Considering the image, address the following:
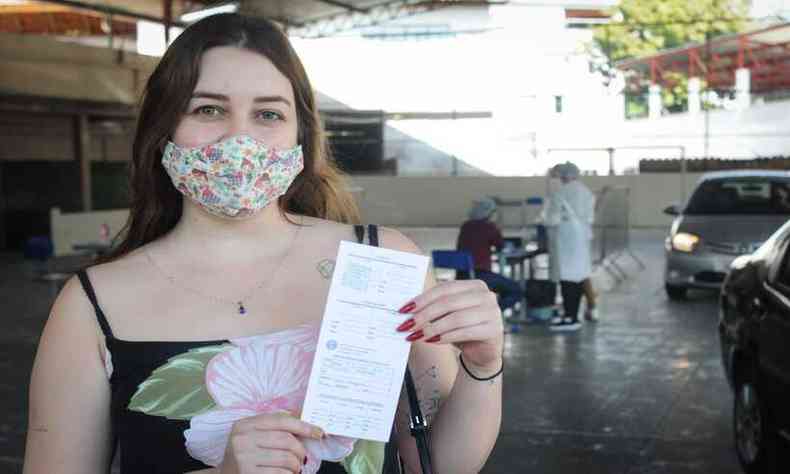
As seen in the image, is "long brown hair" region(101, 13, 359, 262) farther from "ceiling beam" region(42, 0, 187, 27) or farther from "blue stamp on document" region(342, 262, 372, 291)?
"ceiling beam" region(42, 0, 187, 27)

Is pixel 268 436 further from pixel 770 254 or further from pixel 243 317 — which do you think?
pixel 770 254

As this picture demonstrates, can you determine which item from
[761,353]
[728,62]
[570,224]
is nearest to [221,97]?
[761,353]

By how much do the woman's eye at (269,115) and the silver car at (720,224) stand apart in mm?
10284

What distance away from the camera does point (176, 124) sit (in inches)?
70.5

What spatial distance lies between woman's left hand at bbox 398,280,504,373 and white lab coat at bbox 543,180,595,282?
859 centimetres

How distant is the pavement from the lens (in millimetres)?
6105

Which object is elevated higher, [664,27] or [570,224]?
[664,27]

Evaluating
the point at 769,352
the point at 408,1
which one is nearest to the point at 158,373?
the point at 769,352

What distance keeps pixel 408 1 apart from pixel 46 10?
950 cm

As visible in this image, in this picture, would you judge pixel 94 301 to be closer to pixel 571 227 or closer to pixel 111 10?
pixel 571 227

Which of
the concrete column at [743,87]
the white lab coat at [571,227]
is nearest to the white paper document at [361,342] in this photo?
the white lab coat at [571,227]

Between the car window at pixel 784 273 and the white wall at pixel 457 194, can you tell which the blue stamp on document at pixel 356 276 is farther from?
the white wall at pixel 457 194

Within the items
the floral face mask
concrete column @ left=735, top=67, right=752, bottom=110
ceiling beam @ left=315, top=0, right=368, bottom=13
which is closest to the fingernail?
Result: the floral face mask

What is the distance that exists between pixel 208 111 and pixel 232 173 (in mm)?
128
